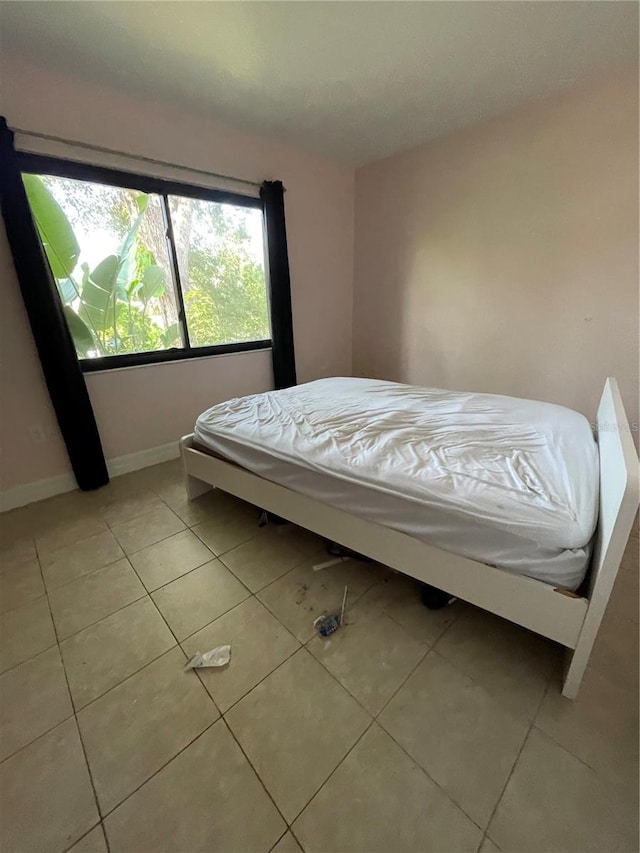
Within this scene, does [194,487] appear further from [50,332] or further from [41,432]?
[50,332]

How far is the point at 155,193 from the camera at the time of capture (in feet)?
7.65

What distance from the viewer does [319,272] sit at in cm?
335

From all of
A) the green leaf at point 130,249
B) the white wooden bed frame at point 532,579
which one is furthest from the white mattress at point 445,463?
the green leaf at point 130,249

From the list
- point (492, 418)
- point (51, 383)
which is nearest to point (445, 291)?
point (492, 418)

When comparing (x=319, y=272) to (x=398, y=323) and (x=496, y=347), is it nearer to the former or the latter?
(x=398, y=323)

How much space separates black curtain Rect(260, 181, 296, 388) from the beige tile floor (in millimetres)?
2004

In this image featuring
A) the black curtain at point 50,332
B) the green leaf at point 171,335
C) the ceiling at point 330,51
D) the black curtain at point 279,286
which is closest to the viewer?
the ceiling at point 330,51

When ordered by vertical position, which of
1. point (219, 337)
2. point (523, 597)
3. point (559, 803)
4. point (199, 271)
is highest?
point (199, 271)

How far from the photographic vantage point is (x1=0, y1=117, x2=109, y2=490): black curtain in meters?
1.80

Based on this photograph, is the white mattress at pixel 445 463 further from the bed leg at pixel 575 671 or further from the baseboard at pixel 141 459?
the baseboard at pixel 141 459

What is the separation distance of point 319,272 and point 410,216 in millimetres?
946

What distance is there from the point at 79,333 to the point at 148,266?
0.68 metres

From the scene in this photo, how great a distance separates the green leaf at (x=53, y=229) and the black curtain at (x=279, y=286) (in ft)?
4.62

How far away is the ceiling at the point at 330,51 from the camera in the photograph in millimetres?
1557
